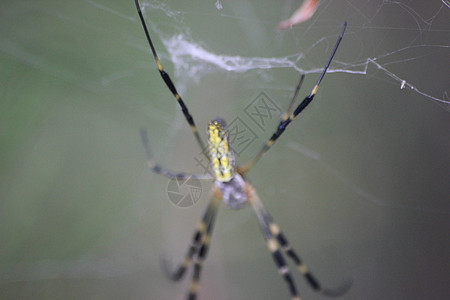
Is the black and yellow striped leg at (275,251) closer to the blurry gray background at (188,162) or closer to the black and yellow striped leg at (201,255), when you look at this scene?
the black and yellow striped leg at (201,255)

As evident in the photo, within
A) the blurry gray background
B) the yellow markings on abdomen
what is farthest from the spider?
the blurry gray background

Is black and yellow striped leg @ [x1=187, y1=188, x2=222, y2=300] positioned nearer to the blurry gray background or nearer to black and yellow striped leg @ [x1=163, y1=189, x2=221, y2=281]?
black and yellow striped leg @ [x1=163, y1=189, x2=221, y2=281]

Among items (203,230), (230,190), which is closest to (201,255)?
(203,230)

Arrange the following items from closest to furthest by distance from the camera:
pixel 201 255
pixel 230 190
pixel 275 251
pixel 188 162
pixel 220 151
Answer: pixel 220 151 → pixel 230 190 → pixel 275 251 → pixel 201 255 → pixel 188 162

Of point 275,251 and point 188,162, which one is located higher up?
point 188,162

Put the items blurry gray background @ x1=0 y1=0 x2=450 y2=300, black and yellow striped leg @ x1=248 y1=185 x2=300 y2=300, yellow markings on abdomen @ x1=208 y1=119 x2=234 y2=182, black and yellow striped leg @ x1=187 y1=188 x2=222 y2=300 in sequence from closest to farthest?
yellow markings on abdomen @ x1=208 y1=119 x2=234 y2=182, black and yellow striped leg @ x1=248 y1=185 x2=300 y2=300, black and yellow striped leg @ x1=187 y1=188 x2=222 y2=300, blurry gray background @ x1=0 y1=0 x2=450 y2=300

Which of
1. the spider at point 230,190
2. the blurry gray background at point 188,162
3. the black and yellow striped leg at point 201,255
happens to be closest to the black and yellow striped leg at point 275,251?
the spider at point 230,190

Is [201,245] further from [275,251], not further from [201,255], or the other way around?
[275,251]
